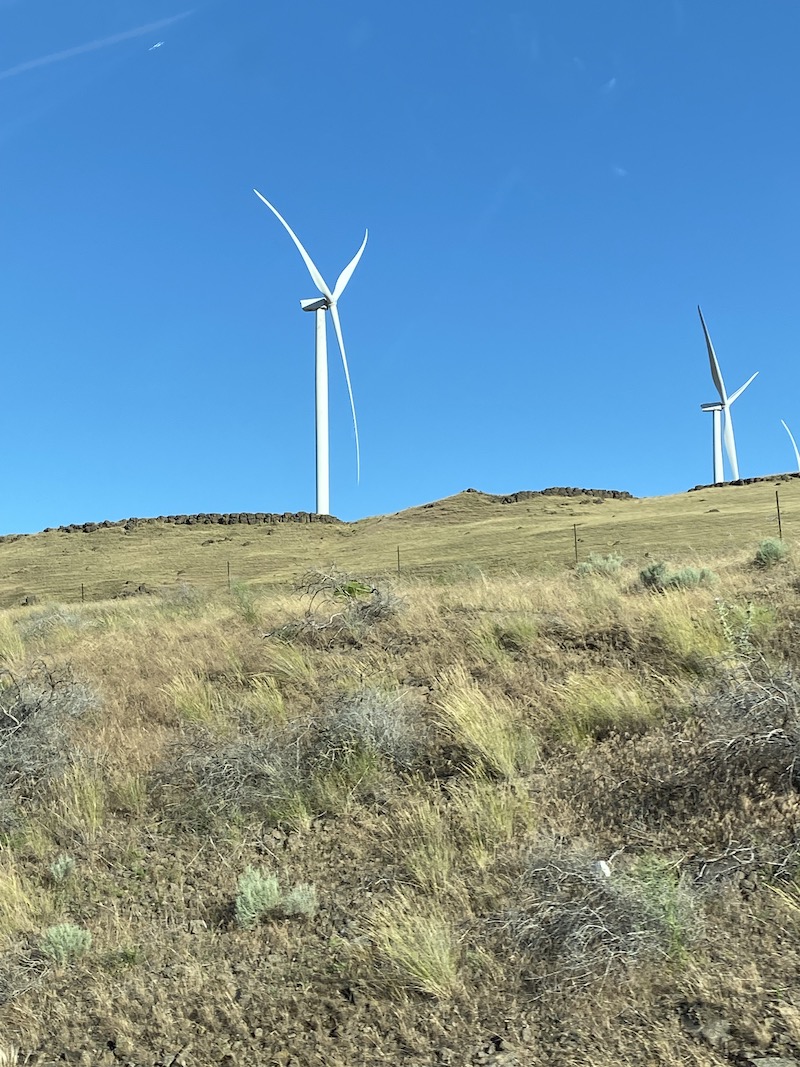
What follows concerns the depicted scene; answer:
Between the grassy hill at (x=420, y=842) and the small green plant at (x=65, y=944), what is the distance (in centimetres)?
1

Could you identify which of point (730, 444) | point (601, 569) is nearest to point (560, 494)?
point (730, 444)

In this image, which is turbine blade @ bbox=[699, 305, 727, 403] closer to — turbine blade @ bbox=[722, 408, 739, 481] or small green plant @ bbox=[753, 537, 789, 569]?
turbine blade @ bbox=[722, 408, 739, 481]

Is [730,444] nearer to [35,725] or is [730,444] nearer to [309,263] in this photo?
[309,263]

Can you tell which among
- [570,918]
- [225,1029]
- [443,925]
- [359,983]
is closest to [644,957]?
[570,918]

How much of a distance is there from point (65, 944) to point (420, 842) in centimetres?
232

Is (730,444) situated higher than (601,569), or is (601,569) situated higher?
(730,444)

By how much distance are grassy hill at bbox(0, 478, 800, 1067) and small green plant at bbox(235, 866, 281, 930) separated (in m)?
0.02

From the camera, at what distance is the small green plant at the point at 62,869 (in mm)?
6195

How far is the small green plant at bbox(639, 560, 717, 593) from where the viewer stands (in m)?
12.1

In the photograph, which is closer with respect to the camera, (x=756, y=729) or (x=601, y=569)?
(x=756, y=729)

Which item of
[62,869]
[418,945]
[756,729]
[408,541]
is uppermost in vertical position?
[408,541]

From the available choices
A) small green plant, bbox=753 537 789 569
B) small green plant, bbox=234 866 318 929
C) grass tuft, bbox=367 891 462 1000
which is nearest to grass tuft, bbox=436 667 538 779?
grass tuft, bbox=367 891 462 1000

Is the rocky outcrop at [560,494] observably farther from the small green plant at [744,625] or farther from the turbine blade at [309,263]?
the small green plant at [744,625]

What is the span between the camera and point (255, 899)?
538 centimetres
